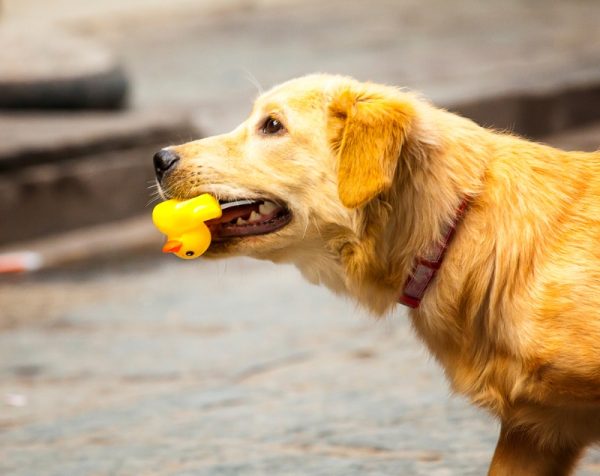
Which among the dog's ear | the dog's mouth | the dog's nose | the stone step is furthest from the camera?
the stone step

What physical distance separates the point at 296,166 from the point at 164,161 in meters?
0.46

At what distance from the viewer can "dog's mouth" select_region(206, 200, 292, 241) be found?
386 cm

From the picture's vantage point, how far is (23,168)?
8273 millimetres

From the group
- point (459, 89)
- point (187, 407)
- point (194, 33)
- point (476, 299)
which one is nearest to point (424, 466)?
point (476, 299)

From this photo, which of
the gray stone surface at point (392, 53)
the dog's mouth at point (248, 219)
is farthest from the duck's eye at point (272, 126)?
the gray stone surface at point (392, 53)

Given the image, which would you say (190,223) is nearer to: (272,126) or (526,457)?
(272,126)

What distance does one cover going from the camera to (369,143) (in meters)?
3.61

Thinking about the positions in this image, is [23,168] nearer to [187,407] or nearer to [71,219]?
[71,219]

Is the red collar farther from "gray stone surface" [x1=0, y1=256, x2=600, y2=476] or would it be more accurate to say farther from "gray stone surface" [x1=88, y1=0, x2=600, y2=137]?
"gray stone surface" [x1=88, y1=0, x2=600, y2=137]

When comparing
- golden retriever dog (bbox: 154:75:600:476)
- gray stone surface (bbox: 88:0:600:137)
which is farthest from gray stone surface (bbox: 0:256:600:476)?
gray stone surface (bbox: 88:0:600:137)

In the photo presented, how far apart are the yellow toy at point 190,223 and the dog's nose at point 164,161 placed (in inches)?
4.9

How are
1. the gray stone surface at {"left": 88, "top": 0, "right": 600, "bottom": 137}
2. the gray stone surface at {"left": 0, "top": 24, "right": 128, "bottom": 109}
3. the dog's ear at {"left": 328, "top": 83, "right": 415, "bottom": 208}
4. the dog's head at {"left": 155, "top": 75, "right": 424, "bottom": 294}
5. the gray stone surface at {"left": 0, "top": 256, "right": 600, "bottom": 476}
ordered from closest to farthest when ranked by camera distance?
the dog's ear at {"left": 328, "top": 83, "right": 415, "bottom": 208} → the dog's head at {"left": 155, "top": 75, "right": 424, "bottom": 294} → the gray stone surface at {"left": 0, "top": 256, "right": 600, "bottom": 476} → the gray stone surface at {"left": 0, "top": 24, "right": 128, "bottom": 109} → the gray stone surface at {"left": 88, "top": 0, "right": 600, "bottom": 137}

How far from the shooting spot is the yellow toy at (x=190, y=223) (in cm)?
387

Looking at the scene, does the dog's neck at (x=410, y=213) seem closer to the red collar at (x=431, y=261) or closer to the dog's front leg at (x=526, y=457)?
the red collar at (x=431, y=261)
